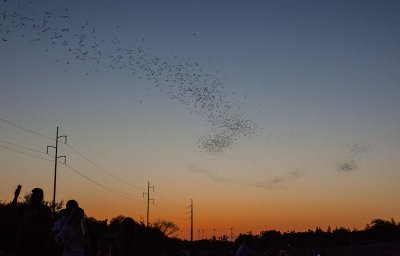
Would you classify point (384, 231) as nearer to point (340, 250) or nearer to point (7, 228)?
point (340, 250)

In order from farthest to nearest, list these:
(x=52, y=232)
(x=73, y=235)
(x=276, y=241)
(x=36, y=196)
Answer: (x=276, y=241) < (x=73, y=235) < (x=52, y=232) < (x=36, y=196)

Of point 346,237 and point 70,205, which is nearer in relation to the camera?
point 70,205

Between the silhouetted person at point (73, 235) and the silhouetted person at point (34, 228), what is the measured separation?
30.0 inches

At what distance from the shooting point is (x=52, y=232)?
1095 centimetres

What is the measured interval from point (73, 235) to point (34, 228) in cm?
122

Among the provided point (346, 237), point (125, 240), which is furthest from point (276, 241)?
point (125, 240)

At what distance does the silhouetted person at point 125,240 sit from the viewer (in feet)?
44.1

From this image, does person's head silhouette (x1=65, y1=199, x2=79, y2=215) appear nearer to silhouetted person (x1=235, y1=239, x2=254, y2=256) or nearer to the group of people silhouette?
the group of people silhouette

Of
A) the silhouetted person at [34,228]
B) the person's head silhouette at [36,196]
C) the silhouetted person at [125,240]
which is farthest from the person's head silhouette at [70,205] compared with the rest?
the silhouetted person at [125,240]

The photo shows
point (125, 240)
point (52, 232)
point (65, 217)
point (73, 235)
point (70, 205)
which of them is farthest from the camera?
point (125, 240)

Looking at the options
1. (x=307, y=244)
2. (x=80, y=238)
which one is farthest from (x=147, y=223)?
(x=80, y=238)

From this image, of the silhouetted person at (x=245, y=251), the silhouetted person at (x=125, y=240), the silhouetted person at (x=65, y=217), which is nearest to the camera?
the silhouetted person at (x=65, y=217)

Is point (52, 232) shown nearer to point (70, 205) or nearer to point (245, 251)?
point (70, 205)

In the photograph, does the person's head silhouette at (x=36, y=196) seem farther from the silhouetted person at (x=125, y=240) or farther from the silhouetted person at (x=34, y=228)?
the silhouetted person at (x=125, y=240)
